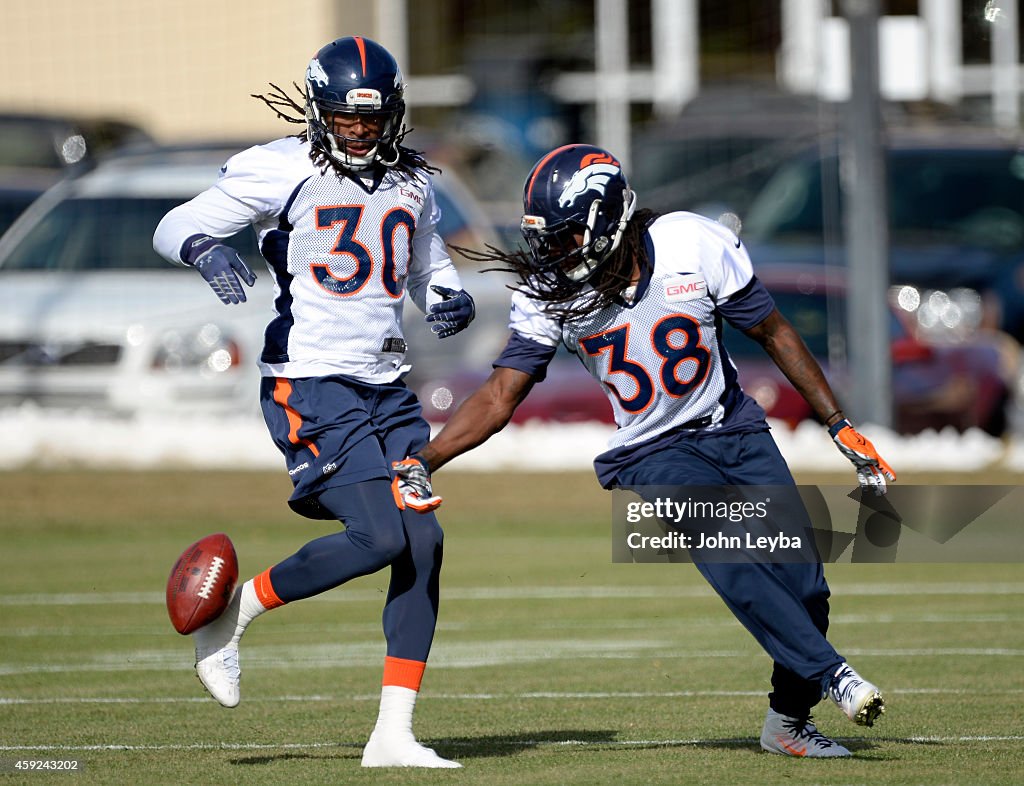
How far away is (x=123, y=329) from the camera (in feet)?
45.5

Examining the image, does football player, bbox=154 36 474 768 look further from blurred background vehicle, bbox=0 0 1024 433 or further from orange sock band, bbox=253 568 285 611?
blurred background vehicle, bbox=0 0 1024 433

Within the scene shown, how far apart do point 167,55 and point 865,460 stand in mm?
20789

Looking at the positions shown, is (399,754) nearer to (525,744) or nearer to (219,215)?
(525,744)

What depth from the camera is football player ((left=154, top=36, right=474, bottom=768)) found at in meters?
6.63

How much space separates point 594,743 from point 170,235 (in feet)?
7.14

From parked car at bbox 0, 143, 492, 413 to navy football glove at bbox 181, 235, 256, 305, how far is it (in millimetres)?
7040

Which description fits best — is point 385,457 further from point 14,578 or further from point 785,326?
point 14,578

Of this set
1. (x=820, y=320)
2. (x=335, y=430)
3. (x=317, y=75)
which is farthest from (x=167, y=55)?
(x=335, y=430)

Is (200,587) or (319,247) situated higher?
(319,247)

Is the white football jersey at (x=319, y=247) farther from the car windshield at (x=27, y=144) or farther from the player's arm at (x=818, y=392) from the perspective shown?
the car windshield at (x=27, y=144)

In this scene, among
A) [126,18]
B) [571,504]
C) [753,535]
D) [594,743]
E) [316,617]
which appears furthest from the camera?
[126,18]

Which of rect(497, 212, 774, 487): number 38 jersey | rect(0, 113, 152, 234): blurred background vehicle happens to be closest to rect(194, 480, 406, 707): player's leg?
rect(497, 212, 774, 487): number 38 jersey

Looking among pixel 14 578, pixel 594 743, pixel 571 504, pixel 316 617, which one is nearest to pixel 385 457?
pixel 594 743

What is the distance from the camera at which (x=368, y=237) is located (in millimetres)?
6734
